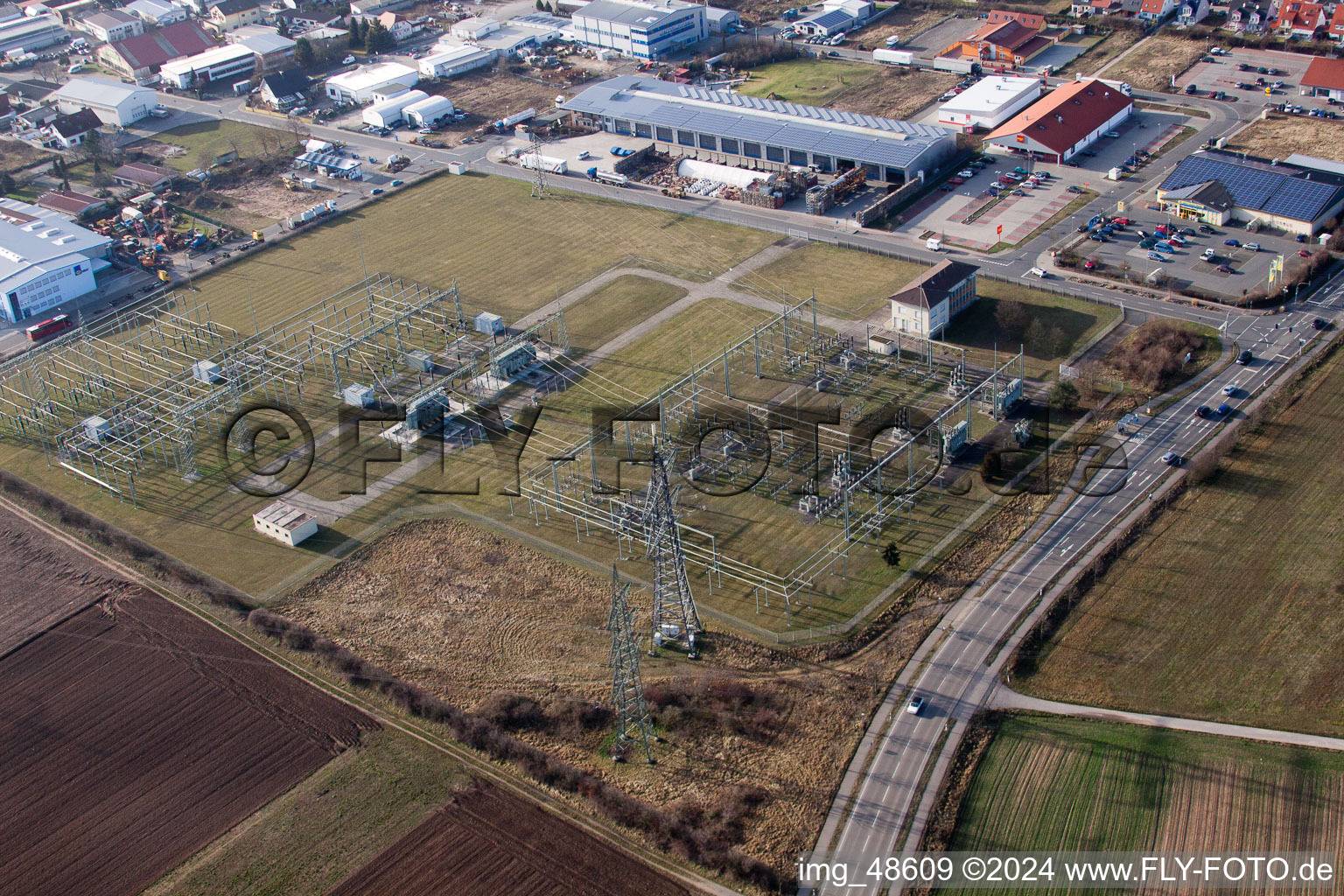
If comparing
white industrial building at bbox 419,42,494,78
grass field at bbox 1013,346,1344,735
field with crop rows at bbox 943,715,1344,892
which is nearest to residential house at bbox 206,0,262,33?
white industrial building at bbox 419,42,494,78

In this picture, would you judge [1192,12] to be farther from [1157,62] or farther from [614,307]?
[614,307]

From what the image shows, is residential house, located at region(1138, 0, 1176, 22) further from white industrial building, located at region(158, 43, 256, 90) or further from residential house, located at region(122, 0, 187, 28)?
residential house, located at region(122, 0, 187, 28)

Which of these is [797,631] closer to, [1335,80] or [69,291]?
[69,291]

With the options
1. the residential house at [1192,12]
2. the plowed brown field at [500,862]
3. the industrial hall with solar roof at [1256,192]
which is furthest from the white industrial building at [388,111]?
the plowed brown field at [500,862]

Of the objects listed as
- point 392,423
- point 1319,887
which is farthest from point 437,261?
point 1319,887

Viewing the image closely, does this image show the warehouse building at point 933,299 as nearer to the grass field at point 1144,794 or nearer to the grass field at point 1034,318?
the grass field at point 1034,318
